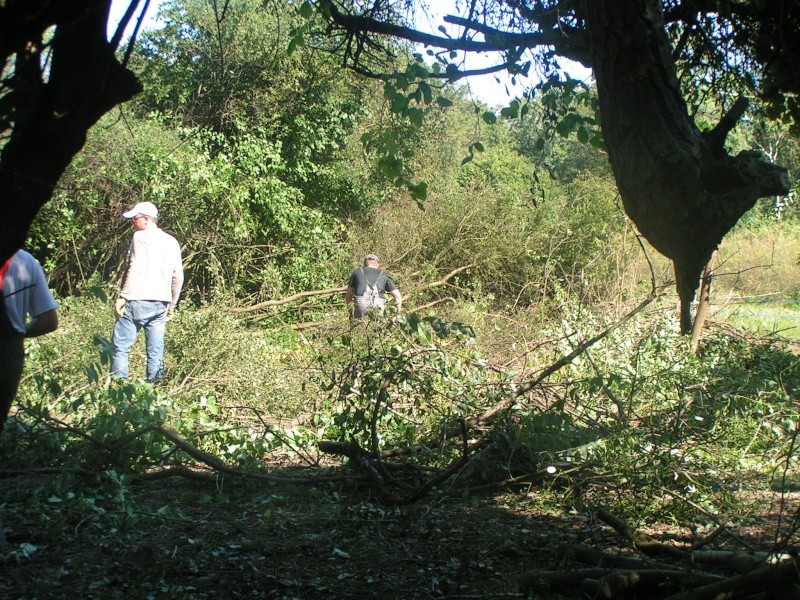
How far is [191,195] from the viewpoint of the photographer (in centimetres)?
1336

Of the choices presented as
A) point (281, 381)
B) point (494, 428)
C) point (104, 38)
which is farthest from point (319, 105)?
point (104, 38)

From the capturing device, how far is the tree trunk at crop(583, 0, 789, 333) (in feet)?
10.2

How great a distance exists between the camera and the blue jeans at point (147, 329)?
7832mm

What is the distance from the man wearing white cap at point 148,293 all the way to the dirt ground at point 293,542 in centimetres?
259

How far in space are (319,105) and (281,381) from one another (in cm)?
966

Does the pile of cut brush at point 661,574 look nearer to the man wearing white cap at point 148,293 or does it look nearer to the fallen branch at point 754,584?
the fallen branch at point 754,584

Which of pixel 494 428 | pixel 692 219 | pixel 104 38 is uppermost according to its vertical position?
pixel 104 38

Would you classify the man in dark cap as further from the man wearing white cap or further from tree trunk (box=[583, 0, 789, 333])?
tree trunk (box=[583, 0, 789, 333])

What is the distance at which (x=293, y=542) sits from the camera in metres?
4.44

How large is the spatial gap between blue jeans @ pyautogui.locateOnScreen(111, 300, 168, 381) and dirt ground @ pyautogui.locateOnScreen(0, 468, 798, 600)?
99.4 inches

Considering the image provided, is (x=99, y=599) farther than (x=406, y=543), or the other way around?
(x=406, y=543)

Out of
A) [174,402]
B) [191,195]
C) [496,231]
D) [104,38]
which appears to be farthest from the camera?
[496,231]

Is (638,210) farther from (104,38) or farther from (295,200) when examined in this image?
(295,200)

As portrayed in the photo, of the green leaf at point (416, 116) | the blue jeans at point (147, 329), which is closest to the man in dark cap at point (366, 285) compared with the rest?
the blue jeans at point (147, 329)
